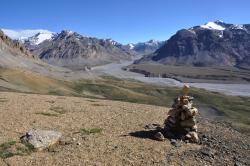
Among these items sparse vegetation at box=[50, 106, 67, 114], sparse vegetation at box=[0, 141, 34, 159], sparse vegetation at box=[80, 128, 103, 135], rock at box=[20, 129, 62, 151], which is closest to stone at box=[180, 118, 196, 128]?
sparse vegetation at box=[80, 128, 103, 135]

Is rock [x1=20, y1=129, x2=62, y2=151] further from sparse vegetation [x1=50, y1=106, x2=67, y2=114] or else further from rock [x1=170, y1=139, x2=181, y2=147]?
sparse vegetation [x1=50, y1=106, x2=67, y2=114]

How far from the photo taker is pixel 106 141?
26.1 metres

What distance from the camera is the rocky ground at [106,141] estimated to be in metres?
23.0

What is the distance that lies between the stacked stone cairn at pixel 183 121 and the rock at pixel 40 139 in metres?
6.49

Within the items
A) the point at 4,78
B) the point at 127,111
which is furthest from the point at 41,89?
the point at 127,111

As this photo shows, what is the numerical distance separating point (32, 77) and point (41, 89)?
1235 cm

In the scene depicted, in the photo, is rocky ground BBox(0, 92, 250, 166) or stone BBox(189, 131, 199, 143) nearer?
rocky ground BBox(0, 92, 250, 166)

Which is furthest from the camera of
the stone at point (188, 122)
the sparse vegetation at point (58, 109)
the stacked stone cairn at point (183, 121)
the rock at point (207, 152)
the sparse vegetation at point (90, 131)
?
the sparse vegetation at point (58, 109)

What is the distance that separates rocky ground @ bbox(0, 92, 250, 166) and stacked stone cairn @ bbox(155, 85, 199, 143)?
0.75 m

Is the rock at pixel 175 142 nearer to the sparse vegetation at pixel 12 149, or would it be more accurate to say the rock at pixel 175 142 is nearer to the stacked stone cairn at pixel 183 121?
the stacked stone cairn at pixel 183 121

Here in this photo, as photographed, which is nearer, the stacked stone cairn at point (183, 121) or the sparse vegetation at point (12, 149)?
the sparse vegetation at point (12, 149)

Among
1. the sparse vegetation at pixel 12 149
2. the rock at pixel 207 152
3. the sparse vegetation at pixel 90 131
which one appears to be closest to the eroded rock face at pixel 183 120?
the rock at pixel 207 152

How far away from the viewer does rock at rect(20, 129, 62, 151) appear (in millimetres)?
23880

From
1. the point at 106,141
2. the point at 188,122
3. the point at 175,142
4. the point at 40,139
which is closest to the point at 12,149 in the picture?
the point at 40,139
